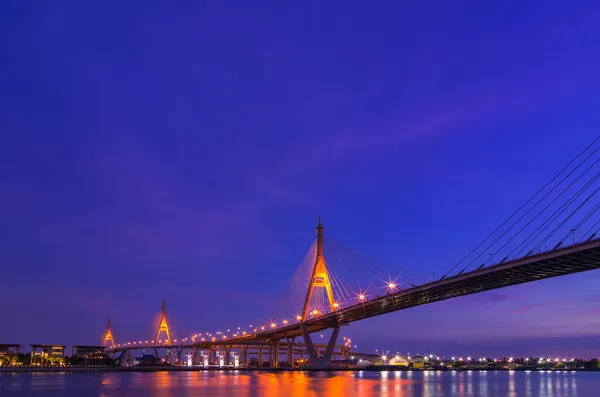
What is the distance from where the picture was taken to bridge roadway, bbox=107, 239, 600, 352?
1681 inches

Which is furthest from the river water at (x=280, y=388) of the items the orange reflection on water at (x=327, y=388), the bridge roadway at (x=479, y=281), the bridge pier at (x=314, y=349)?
the bridge pier at (x=314, y=349)

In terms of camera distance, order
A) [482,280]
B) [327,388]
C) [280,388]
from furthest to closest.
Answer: [482,280]
[327,388]
[280,388]

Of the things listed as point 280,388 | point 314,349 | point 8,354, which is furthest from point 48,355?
point 280,388

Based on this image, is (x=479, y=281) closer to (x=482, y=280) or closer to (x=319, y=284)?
(x=482, y=280)

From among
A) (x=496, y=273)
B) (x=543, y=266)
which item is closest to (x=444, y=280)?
(x=496, y=273)

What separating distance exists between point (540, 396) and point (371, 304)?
28.7m

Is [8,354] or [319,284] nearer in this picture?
[319,284]

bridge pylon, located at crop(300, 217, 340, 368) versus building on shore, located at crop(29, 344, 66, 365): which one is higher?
bridge pylon, located at crop(300, 217, 340, 368)

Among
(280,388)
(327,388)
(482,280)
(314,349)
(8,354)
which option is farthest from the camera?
(8,354)

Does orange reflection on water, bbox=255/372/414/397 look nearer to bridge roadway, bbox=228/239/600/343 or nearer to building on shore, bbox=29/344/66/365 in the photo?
bridge roadway, bbox=228/239/600/343

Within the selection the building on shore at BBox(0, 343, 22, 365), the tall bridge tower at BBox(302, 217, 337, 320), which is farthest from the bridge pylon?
the building on shore at BBox(0, 343, 22, 365)

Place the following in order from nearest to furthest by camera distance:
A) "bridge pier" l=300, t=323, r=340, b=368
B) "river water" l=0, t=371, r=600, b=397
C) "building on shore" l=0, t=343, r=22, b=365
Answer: "river water" l=0, t=371, r=600, b=397
"bridge pier" l=300, t=323, r=340, b=368
"building on shore" l=0, t=343, r=22, b=365

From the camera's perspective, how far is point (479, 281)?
54.7 m

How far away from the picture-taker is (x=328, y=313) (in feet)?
280
